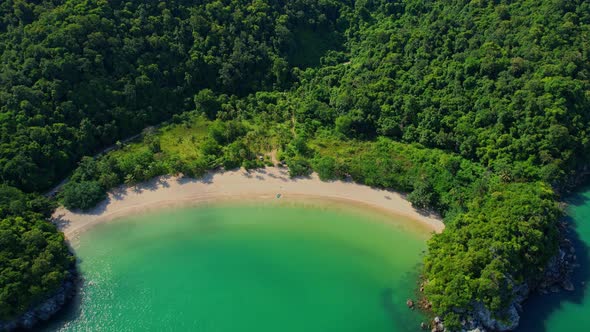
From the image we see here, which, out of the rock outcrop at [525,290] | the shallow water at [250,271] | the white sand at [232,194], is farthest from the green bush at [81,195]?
the rock outcrop at [525,290]

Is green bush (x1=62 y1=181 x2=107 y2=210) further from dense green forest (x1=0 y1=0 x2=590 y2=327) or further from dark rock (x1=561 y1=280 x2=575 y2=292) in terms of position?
dark rock (x1=561 y1=280 x2=575 y2=292)

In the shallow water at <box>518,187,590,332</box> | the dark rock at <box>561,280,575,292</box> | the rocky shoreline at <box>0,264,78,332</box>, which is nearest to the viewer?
the rocky shoreline at <box>0,264,78,332</box>

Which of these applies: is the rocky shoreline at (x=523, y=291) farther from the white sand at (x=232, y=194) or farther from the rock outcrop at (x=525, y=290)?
the white sand at (x=232, y=194)

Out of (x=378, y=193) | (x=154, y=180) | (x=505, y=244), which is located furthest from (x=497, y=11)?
(x=154, y=180)

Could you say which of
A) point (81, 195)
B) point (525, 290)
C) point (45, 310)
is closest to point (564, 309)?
point (525, 290)

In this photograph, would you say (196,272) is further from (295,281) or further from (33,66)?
(33,66)

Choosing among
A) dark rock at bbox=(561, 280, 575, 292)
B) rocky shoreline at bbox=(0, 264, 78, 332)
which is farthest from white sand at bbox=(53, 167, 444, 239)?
dark rock at bbox=(561, 280, 575, 292)

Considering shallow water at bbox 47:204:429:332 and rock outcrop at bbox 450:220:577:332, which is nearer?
rock outcrop at bbox 450:220:577:332
